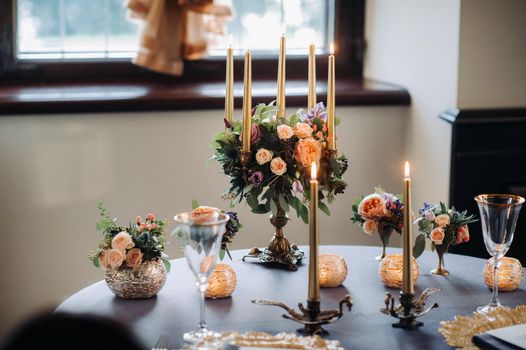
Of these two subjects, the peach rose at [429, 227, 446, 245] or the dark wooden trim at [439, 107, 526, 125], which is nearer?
the peach rose at [429, 227, 446, 245]

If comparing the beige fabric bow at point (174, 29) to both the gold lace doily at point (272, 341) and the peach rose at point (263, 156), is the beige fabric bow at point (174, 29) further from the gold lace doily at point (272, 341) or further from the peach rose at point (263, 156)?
the gold lace doily at point (272, 341)

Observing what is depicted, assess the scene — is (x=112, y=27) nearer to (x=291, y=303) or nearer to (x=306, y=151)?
(x=306, y=151)

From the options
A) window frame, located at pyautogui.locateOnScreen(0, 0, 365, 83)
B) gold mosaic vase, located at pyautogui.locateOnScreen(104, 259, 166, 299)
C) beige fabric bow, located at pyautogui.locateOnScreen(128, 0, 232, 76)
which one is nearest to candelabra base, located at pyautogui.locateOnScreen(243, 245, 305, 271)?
gold mosaic vase, located at pyautogui.locateOnScreen(104, 259, 166, 299)

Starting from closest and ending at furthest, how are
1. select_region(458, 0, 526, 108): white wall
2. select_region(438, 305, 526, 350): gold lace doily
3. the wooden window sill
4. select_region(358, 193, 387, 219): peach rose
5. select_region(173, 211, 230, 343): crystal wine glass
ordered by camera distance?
select_region(173, 211, 230, 343): crystal wine glass, select_region(438, 305, 526, 350): gold lace doily, select_region(358, 193, 387, 219): peach rose, select_region(458, 0, 526, 108): white wall, the wooden window sill

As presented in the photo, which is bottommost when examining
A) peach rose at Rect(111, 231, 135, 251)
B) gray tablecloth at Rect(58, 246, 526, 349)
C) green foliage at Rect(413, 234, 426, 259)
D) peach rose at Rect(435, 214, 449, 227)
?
gray tablecloth at Rect(58, 246, 526, 349)

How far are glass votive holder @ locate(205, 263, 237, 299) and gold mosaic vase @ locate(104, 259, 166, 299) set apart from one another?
102 mm

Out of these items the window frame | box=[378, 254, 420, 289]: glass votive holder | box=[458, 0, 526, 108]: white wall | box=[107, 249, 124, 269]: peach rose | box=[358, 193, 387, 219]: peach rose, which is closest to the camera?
box=[107, 249, 124, 269]: peach rose

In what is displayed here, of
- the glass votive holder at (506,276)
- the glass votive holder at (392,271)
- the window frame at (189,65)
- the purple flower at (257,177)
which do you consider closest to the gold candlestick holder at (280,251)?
the purple flower at (257,177)

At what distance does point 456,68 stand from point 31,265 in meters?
1.56

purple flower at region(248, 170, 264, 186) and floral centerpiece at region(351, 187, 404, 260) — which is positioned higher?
purple flower at region(248, 170, 264, 186)

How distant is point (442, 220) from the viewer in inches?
75.0

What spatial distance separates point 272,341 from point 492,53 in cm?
166

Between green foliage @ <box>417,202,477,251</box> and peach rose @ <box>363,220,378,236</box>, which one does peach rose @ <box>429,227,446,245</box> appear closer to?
green foliage @ <box>417,202,477,251</box>

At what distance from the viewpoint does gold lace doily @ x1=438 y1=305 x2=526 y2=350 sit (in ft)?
5.00
